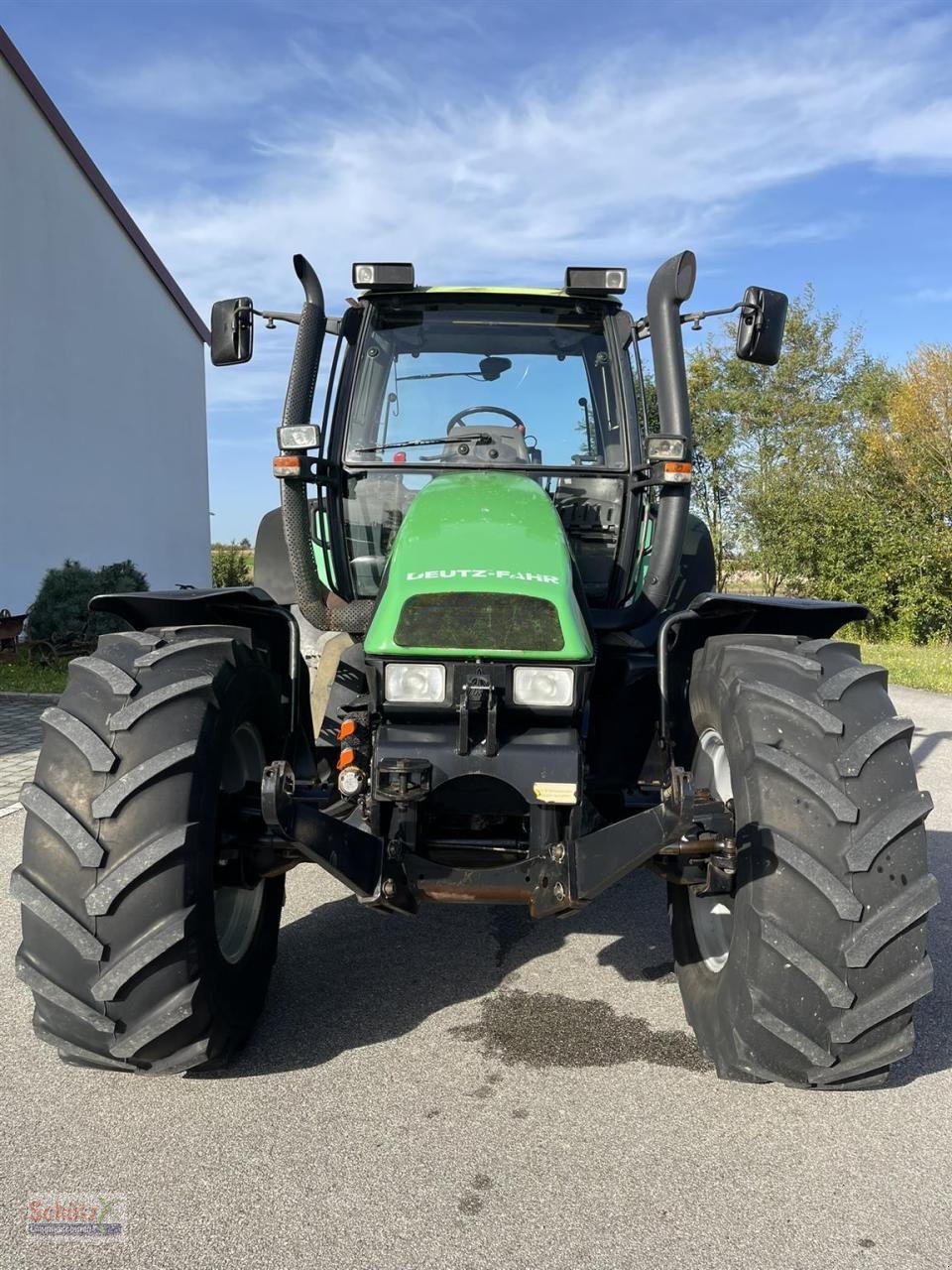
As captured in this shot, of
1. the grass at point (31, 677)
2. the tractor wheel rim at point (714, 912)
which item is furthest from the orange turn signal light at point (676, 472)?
the grass at point (31, 677)

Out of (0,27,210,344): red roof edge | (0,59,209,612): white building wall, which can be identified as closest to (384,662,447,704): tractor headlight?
(0,27,210,344): red roof edge

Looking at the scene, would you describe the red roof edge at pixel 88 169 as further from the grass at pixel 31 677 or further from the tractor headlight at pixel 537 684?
the tractor headlight at pixel 537 684

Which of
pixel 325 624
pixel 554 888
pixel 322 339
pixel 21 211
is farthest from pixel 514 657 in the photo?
pixel 21 211

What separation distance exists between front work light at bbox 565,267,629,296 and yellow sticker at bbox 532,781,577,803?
2.15 metres

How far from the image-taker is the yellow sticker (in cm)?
270

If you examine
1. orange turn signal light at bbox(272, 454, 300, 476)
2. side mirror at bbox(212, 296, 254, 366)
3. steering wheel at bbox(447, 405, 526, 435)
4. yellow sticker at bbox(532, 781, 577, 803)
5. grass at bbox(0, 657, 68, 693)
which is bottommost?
grass at bbox(0, 657, 68, 693)

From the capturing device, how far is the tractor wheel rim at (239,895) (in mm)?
2984

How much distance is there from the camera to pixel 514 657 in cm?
277

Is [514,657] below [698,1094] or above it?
above

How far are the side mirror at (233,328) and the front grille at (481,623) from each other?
5.19 ft

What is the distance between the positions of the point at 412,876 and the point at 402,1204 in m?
0.81

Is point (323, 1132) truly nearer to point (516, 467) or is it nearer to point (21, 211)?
point (516, 467)

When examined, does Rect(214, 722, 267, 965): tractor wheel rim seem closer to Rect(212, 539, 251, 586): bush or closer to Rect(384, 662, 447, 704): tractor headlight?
Rect(384, 662, 447, 704): tractor headlight

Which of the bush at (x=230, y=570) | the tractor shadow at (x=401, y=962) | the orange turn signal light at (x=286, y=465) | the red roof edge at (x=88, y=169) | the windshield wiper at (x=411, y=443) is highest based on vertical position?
the red roof edge at (x=88, y=169)
